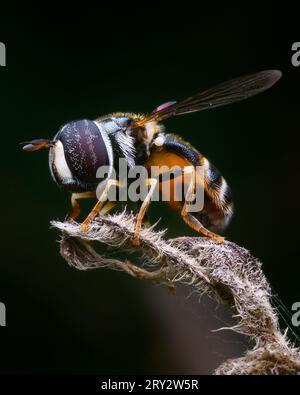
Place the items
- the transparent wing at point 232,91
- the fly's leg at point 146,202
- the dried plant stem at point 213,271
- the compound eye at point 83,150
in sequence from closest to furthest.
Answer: the dried plant stem at point 213,271, the fly's leg at point 146,202, the compound eye at point 83,150, the transparent wing at point 232,91

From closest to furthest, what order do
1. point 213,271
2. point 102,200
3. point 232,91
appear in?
point 213,271, point 102,200, point 232,91

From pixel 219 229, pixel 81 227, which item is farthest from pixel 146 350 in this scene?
pixel 81 227

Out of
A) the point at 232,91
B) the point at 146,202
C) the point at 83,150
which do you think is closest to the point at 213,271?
the point at 146,202

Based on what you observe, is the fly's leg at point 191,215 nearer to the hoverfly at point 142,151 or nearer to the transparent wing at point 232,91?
the hoverfly at point 142,151

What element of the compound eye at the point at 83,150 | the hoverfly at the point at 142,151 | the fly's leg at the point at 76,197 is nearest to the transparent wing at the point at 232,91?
the hoverfly at the point at 142,151

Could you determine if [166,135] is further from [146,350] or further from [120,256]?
[146,350]

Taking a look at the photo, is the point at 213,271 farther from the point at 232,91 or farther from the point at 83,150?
the point at 232,91

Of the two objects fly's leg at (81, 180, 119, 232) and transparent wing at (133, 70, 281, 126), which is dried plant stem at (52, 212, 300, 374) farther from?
transparent wing at (133, 70, 281, 126)

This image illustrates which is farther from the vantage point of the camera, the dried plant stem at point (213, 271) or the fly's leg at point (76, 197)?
the fly's leg at point (76, 197)
